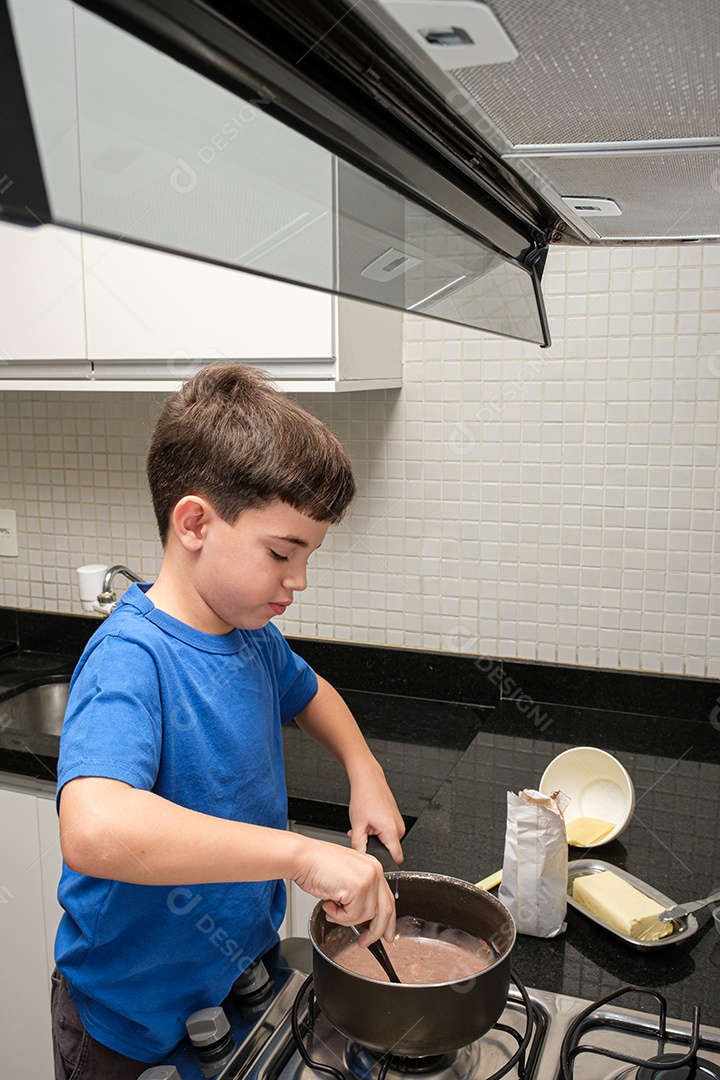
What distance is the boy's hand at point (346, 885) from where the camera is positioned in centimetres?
77

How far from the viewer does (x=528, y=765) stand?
1529 millimetres

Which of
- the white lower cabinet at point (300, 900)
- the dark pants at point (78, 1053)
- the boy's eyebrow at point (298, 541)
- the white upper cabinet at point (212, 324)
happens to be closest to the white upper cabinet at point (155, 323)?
the white upper cabinet at point (212, 324)

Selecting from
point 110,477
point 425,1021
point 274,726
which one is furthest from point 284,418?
point 110,477

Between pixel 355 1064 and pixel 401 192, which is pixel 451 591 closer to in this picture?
pixel 355 1064

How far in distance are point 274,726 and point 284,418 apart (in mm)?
395

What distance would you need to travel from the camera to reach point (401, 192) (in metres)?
0.57

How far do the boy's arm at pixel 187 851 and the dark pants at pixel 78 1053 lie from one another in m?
0.32

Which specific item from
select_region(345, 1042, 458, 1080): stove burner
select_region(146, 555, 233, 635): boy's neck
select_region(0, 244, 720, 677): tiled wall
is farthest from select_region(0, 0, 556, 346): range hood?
select_region(0, 244, 720, 677): tiled wall

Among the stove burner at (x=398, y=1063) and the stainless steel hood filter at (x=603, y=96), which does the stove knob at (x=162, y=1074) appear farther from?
the stainless steel hood filter at (x=603, y=96)

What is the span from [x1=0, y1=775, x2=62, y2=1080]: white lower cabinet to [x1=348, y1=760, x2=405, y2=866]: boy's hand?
0.80 meters

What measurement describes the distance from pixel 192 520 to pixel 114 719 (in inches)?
8.7

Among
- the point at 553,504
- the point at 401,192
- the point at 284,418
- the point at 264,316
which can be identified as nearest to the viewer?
the point at 401,192

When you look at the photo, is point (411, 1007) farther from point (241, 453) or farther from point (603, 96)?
point (603, 96)

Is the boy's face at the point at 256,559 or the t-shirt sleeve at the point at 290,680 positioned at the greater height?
the boy's face at the point at 256,559
